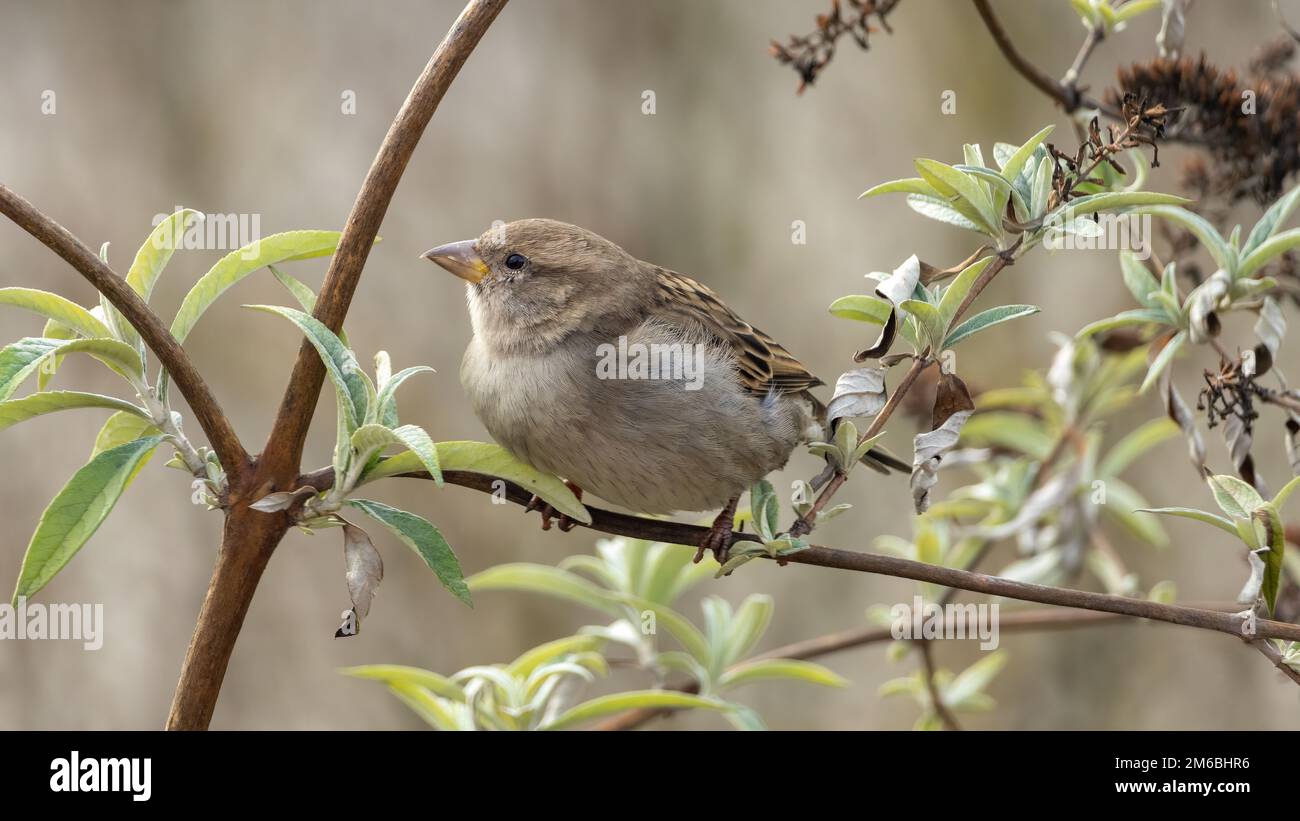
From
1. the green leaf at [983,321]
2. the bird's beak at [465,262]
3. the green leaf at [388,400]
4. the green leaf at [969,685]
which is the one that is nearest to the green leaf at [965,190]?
the green leaf at [983,321]

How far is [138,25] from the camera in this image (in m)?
5.69

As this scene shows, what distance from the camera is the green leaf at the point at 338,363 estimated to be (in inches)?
59.8

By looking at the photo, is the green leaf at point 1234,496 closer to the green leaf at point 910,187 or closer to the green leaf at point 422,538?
the green leaf at point 910,187

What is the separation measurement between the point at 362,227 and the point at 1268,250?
5.18 ft

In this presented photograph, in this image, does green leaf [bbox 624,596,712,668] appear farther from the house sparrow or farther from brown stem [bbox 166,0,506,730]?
brown stem [bbox 166,0,506,730]

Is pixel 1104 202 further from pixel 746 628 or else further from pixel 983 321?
pixel 746 628

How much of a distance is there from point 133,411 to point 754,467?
4.89ft

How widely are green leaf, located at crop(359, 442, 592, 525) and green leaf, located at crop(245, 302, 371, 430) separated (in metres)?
0.09

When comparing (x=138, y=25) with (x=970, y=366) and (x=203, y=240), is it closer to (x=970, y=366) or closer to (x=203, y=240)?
(x=203, y=240)

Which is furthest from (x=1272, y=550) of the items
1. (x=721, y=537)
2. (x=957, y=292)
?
(x=721, y=537)

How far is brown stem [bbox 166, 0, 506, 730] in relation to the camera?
1492 mm
